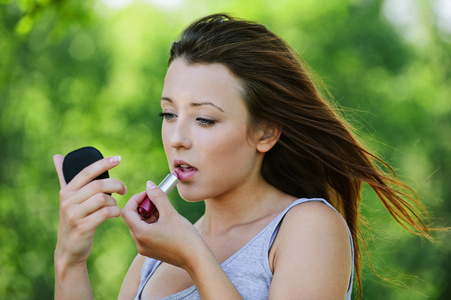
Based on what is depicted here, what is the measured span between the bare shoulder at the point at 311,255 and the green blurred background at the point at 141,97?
7145 mm

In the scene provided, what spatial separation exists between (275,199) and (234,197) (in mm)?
132

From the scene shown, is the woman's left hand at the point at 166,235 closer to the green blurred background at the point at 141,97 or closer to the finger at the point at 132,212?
the finger at the point at 132,212

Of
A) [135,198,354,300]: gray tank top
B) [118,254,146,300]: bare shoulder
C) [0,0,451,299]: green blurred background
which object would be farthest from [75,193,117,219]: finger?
[0,0,451,299]: green blurred background

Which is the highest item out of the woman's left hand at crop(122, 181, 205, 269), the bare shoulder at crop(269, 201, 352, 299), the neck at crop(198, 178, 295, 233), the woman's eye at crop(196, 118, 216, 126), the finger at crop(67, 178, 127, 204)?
the woman's eye at crop(196, 118, 216, 126)

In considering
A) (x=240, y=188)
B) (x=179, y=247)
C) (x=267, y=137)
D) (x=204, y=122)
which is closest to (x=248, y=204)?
(x=240, y=188)

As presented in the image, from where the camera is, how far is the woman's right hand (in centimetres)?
155

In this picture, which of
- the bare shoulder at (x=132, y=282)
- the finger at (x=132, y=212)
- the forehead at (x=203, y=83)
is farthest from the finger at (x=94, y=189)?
the bare shoulder at (x=132, y=282)

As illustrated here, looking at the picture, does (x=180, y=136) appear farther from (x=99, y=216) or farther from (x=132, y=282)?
(x=132, y=282)

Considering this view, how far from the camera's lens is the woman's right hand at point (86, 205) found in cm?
155

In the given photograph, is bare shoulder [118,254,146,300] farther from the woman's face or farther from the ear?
the ear

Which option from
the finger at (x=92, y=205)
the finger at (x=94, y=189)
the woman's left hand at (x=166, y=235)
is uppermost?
the finger at (x=94, y=189)

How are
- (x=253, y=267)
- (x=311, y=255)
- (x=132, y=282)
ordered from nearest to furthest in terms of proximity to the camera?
(x=311, y=255) → (x=253, y=267) → (x=132, y=282)

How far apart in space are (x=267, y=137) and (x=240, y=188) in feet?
0.60

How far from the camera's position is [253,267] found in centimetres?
178
